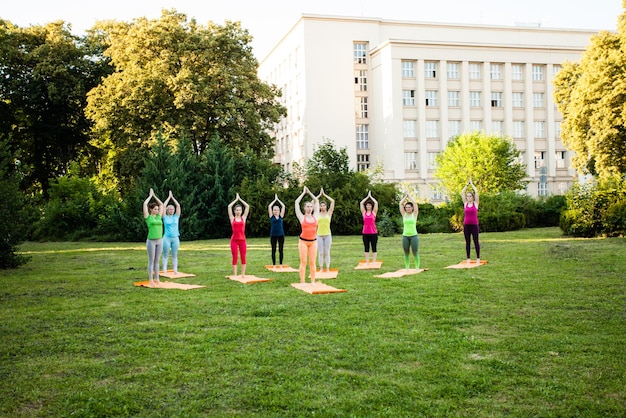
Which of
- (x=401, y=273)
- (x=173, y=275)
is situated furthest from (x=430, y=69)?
(x=173, y=275)

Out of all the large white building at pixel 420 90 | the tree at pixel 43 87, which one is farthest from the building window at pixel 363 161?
the tree at pixel 43 87

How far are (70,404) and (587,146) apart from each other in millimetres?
34421

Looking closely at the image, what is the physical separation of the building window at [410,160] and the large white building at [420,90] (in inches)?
5.0

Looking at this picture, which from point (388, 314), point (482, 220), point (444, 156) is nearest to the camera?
point (388, 314)

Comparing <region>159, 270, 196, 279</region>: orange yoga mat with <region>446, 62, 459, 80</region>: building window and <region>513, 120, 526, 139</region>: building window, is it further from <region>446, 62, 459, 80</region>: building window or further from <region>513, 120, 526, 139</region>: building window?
<region>513, 120, 526, 139</region>: building window

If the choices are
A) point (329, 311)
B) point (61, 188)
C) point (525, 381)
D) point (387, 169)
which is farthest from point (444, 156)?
point (525, 381)

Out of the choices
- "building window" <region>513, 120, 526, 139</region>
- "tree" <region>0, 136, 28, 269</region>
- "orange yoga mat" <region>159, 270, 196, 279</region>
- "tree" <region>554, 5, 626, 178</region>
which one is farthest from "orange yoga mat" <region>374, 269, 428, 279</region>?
"building window" <region>513, 120, 526, 139</region>

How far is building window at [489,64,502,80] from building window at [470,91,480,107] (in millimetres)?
2531

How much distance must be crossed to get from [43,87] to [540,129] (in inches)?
1967

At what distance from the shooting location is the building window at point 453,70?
62031mm

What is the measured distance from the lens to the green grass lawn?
5.45 m

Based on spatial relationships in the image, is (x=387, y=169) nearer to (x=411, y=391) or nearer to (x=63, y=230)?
(x=63, y=230)

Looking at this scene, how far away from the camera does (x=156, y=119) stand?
38.1 m

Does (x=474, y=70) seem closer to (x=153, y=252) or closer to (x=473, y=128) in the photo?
(x=473, y=128)
